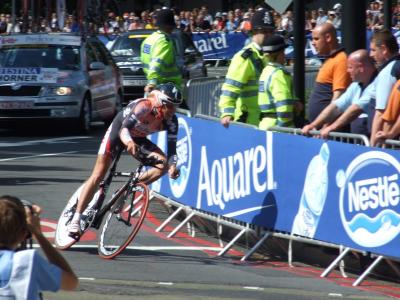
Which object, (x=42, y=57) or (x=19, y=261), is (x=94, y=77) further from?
(x=19, y=261)

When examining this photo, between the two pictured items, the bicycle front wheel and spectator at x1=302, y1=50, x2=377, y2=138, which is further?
spectator at x1=302, y1=50, x2=377, y2=138

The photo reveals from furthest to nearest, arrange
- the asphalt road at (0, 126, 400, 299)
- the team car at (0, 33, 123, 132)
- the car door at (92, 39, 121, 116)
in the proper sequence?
the car door at (92, 39, 121, 116) → the team car at (0, 33, 123, 132) → the asphalt road at (0, 126, 400, 299)

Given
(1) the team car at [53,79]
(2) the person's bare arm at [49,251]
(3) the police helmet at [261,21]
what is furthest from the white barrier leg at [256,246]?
(1) the team car at [53,79]

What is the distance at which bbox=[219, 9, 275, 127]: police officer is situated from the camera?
1164 centimetres

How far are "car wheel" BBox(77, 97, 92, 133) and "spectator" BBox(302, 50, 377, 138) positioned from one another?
1119 centimetres

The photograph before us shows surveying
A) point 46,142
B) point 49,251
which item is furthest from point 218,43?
point 49,251

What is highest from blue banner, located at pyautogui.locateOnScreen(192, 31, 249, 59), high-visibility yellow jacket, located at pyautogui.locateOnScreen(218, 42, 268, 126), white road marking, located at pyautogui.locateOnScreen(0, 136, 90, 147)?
high-visibility yellow jacket, located at pyautogui.locateOnScreen(218, 42, 268, 126)

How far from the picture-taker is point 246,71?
1166cm

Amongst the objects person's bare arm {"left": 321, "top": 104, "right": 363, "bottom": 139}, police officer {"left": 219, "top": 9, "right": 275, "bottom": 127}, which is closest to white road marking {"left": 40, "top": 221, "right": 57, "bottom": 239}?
police officer {"left": 219, "top": 9, "right": 275, "bottom": 127}

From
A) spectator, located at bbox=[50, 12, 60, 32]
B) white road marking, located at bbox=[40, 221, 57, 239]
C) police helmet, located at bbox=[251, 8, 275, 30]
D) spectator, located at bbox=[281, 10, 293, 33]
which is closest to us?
white road marking, located at bbox=[40, 221, 57, 239]

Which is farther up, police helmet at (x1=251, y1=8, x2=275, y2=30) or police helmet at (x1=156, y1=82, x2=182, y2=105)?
police helmet at (x1=251, y1=8, x2=275, y2=30)

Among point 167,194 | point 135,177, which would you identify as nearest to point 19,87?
point 167,194

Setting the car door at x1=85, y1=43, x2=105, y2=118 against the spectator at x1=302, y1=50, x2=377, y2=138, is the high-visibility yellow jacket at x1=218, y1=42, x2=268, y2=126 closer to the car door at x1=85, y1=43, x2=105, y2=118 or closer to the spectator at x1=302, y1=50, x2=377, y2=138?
the spectator at x1=302, y1=50, x2=377, y2=138

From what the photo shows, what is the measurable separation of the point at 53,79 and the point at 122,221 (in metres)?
11.2
